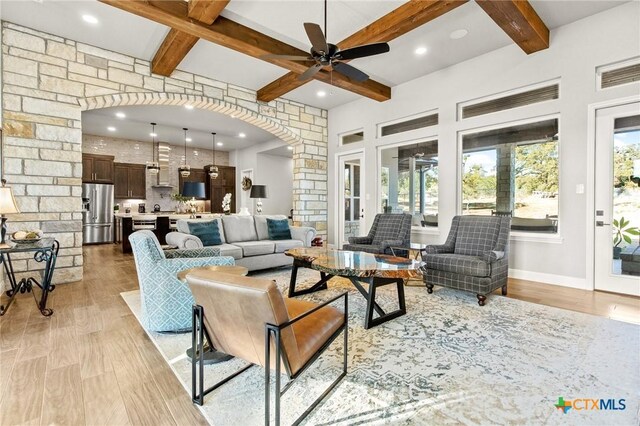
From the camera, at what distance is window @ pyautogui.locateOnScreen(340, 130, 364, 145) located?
666cm

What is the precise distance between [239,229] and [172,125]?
14.4 ft

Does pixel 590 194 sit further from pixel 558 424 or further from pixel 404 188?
pixel 558 424

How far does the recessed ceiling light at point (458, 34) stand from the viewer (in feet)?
Answer: 13.0

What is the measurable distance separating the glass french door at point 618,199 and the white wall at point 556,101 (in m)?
0.15

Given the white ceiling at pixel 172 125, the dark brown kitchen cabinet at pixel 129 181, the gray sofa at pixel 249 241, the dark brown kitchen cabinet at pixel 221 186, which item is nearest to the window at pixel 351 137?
the white ceiling at pixel 172 125

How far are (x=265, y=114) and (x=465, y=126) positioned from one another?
3.56m

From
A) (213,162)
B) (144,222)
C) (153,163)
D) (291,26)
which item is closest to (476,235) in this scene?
(291,26)

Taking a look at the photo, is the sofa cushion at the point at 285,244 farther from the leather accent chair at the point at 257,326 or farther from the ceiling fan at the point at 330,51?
the leather accent chair at the point at 257,326

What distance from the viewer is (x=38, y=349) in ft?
7.61

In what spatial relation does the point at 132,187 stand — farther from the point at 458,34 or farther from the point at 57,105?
the point at 458,34

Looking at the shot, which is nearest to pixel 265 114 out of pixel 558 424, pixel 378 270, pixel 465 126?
pixel 465 126

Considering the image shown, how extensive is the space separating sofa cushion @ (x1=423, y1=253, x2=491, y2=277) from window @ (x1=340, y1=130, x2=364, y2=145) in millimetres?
3623

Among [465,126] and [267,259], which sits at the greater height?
[465,126]

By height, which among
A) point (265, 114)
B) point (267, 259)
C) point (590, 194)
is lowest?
point (267, 259)
